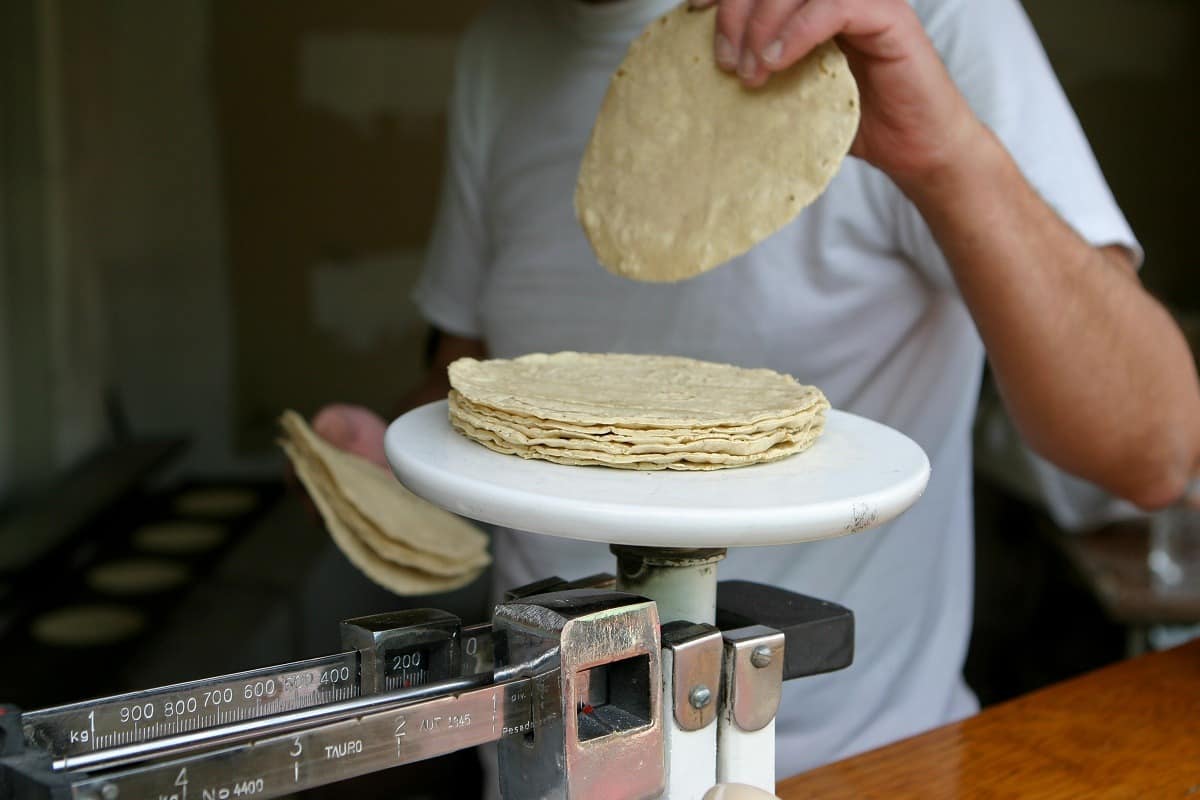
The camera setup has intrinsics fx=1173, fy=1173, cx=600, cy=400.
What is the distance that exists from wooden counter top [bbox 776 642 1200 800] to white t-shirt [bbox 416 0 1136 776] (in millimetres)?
346

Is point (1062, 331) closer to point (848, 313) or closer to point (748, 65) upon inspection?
point (848, 313)

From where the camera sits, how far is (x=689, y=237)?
125 centimetres

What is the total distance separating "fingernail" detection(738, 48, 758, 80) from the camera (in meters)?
1.22

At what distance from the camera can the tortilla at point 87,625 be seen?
283 centimetres

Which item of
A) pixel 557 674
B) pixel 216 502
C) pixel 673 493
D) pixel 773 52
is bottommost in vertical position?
pixel 216 502

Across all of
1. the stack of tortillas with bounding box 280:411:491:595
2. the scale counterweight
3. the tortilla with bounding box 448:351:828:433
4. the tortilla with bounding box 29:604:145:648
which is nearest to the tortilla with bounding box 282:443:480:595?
the stack of tortillas with bounding box 280:411:491:595

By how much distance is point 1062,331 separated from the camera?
130 cm

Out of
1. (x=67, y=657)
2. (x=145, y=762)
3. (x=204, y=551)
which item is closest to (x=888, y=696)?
(x=145, y=762)

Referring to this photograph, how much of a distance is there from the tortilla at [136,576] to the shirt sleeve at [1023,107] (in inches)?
98.2

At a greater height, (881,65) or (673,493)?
(881,65)

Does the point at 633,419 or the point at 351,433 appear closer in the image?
the point at 633,419

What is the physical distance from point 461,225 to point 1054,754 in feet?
4.19

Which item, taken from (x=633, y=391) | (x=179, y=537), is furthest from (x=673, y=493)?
(x=179, y=537)

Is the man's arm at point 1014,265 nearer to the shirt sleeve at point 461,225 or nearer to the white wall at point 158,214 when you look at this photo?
the shirt sleeve at point 461,225
